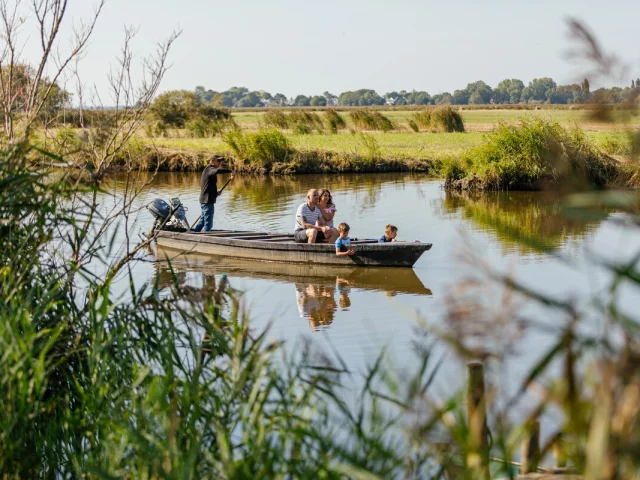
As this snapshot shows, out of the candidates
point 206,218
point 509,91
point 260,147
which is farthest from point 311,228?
point 509,91

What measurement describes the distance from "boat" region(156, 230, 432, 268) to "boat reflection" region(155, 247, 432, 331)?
10 cm

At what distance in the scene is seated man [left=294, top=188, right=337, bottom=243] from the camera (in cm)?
1448

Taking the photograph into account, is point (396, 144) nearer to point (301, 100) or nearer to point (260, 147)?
point (260, 147)

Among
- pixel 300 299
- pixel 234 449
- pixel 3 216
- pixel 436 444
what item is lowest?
pixel 300 299

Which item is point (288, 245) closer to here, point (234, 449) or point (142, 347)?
point (142, 347)

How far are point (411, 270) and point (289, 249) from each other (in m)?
2.07

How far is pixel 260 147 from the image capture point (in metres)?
31.1

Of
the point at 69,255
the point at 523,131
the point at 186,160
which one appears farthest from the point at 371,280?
the point at 186,160

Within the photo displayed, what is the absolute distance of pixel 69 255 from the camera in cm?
607

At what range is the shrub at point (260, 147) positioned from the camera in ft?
102

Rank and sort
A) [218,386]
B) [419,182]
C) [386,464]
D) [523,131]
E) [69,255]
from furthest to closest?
[419,182], [523,131], [69,255], [218,386], [386,464]

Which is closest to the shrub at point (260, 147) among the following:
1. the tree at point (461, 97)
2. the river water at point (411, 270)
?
the river water at point (411, 270)

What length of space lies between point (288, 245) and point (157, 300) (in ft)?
31.2

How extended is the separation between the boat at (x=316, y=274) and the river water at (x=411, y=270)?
3 cm
